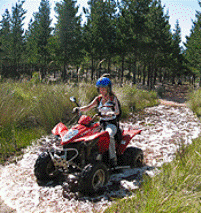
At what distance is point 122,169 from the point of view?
371 centimetres

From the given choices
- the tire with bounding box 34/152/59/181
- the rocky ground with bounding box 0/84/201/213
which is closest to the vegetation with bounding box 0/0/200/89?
the rocky ground with bounding box 0/84/201/213

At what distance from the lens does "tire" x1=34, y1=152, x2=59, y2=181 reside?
306 centimetres

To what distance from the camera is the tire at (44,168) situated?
3.06m

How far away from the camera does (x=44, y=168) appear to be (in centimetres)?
309

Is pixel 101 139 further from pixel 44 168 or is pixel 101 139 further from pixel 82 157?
pixel 44 168

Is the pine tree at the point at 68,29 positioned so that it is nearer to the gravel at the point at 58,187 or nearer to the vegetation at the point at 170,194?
the gravel at the point at 58,187

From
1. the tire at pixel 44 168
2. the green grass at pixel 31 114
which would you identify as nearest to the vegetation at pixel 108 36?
the green grass at pixel 31 114

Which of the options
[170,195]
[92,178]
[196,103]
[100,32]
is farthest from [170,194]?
[100,32]

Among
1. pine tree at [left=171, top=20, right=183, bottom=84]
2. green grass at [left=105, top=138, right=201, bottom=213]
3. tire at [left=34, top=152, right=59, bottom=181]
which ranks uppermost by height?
pine tree at [left=171, top=20, right=183, bottom=84]

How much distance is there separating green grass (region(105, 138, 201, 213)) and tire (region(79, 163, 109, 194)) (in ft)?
1.53

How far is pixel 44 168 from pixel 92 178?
81 cm

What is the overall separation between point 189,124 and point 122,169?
13.8 feet

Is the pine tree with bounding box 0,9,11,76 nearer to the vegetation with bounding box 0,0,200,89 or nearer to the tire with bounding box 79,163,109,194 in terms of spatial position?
the vegetation with bounding box 0,0,200,89

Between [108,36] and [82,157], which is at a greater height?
[108,36]
